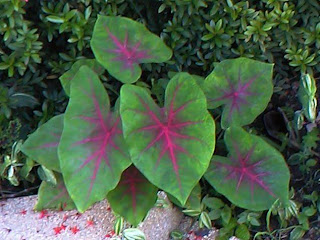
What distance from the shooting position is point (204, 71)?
3072mm

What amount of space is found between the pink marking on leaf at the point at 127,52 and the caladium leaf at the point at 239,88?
0.29 meters

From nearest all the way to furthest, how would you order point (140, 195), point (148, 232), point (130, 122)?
point (130, 122)
point (140, 195)
point (148, 232)

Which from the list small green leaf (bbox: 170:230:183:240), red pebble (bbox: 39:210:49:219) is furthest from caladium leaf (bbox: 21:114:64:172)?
small green leaf (bbox: 170:230:183:240)

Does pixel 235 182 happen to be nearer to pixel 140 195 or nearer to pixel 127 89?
pixel 140 195

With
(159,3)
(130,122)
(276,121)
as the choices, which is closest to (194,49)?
(159,3)

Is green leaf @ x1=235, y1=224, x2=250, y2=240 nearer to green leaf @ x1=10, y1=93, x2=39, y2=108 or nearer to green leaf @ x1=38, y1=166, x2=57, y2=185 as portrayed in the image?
green leaf @ x1=38, y1=166, x2=57, y2=185

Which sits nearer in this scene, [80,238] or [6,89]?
[80,238]

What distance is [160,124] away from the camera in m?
2.40

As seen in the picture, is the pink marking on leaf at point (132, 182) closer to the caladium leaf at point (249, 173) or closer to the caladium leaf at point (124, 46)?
the caladium leaf at point (249, 173)

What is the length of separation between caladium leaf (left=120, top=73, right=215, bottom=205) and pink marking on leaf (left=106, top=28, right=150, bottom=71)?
0.23 meters

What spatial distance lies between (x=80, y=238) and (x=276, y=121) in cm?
108

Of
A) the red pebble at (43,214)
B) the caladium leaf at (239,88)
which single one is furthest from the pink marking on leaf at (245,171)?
the red pebble at (43,214)

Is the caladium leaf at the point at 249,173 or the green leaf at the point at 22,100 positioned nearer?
the caladium leaf at the point at 249,173

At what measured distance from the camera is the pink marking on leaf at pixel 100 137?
239 cm
